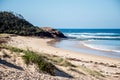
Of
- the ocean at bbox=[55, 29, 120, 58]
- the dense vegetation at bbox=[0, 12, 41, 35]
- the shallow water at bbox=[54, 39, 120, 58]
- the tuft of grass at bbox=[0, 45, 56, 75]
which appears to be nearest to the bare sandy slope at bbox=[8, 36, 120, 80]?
the tuft of grass at bbox=[0, 45, 56, 75]

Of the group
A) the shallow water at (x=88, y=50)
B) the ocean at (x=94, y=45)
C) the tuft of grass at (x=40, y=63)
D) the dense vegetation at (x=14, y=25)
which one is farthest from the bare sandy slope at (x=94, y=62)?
the dense vegetation at (x=14, y=25)

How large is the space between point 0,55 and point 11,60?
1.96 ft

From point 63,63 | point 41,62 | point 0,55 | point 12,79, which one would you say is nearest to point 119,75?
point 63,63

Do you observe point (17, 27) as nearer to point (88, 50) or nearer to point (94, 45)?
point (94, 45)

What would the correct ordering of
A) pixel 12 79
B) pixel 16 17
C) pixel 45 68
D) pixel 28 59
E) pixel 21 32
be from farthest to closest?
1. pixel 16 17
2. pixel 21 32
3. pixel 28 59
4. pixel 45 68
5. pixel 12 79

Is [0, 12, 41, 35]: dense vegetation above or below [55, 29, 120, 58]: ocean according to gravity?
above

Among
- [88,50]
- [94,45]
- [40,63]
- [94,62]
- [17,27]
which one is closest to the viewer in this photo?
[40,63]

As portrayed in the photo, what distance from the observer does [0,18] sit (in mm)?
40750

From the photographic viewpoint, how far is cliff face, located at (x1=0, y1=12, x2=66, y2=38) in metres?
40.0

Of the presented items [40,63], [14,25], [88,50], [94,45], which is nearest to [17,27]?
[14,25]

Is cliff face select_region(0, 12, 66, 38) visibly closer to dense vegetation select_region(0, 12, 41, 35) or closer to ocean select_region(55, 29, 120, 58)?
dense vegetation select_region(0, 12, 41, 35)

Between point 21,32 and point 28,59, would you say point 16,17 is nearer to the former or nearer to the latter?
point 21,32

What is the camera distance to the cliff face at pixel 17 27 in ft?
131

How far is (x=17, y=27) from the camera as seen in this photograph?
41406mm
